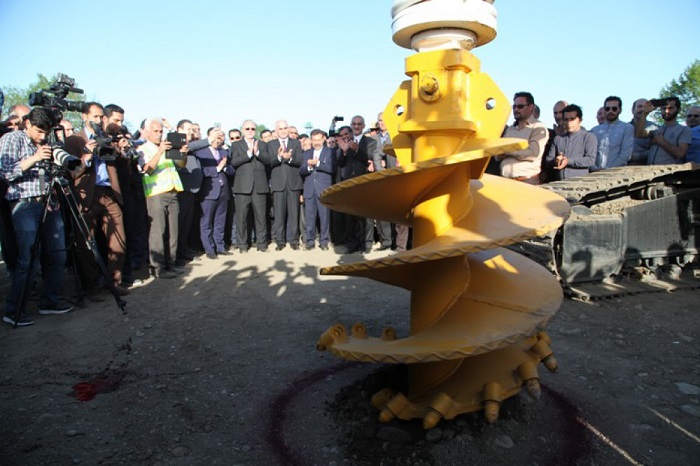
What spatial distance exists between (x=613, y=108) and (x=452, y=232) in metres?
6.32

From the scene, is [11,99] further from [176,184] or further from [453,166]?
[453,166]

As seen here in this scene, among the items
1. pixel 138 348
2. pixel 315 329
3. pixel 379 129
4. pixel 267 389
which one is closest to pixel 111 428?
pixel 267 389

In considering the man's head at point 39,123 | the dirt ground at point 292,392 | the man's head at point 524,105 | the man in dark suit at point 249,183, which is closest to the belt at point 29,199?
the man's head at point 39,123

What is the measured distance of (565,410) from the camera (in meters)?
3.02

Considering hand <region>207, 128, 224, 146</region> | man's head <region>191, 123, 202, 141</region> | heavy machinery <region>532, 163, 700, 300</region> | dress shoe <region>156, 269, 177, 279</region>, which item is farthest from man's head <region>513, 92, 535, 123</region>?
man's head <region>191, 123, 202, 141</region>

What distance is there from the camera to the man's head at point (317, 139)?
9.28m

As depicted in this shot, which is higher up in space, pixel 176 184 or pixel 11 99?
pixel 11 99

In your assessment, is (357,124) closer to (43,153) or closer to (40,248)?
(43,153)

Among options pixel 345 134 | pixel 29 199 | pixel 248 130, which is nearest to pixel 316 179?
pixel 345 134

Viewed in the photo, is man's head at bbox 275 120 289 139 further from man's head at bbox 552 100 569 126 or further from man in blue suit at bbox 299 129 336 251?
man's head at bbox 552 100 569 126

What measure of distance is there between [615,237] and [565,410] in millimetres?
3418

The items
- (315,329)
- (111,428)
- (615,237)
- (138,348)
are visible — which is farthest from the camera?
(615,237)

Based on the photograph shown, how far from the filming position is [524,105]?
21.4 ft

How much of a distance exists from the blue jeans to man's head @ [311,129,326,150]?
499 centimetres
